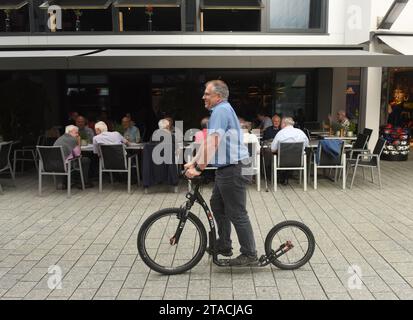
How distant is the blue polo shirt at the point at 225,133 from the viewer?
12.1 ft

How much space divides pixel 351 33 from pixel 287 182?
A: 15.7 feet

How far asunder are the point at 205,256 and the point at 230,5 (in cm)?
771

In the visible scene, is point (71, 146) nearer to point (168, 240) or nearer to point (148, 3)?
point (168, 240)

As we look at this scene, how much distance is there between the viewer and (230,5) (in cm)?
1049


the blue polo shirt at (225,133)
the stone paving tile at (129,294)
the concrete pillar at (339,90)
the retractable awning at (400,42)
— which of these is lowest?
the stone paving tile at (129,294)

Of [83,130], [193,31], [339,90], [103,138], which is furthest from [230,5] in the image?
[103,138]

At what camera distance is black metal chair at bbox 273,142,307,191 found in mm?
7355

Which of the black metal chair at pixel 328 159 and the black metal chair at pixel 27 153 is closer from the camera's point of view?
the black metal chair at pixel 328 159

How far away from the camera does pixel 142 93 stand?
1236cm

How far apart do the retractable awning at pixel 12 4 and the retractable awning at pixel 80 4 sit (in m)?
0.51

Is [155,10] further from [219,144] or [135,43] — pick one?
[219,144]

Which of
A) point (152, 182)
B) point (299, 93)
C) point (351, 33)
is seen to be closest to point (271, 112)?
point (299, 93)

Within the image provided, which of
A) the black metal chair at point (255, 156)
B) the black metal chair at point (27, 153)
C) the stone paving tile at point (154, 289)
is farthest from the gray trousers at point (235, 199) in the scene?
the black metal chair at point (27, 153)

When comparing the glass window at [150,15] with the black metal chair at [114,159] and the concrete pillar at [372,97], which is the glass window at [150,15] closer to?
the black metal chair at [114,159]
